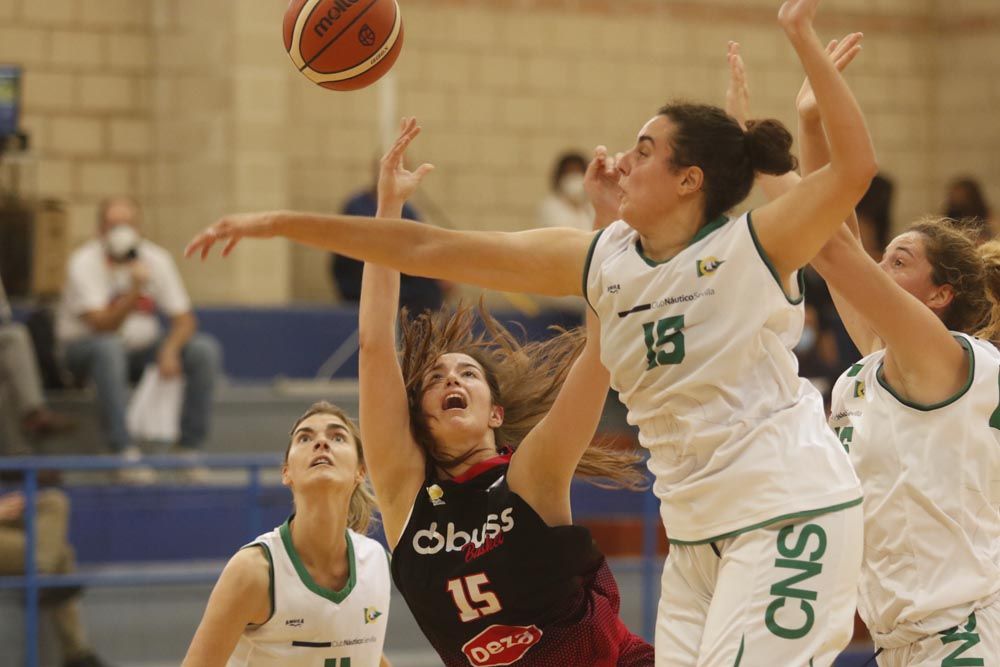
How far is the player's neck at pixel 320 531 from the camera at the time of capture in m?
3.96

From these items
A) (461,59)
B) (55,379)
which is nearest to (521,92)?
(461,59)

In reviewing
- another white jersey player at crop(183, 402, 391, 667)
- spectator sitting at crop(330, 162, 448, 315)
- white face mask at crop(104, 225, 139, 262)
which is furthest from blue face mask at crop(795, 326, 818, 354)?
another white jersey player at crop(183, 402, 391, 667)

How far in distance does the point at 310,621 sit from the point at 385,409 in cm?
64

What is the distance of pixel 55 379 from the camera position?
26.1ft

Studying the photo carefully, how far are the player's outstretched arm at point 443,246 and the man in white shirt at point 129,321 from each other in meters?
5.07

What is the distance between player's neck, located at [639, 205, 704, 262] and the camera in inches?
116

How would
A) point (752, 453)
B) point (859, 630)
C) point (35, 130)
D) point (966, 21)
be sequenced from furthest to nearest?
1. point (966, 21)
2. point (35, 130)
3. point (859, 630)
4. point (752, 453)

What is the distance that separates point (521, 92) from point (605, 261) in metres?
8.36

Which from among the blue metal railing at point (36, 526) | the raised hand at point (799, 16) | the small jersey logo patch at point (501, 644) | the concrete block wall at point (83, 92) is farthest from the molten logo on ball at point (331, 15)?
the concrete block wall at point (83, 92)

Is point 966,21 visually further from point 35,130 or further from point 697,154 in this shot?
point 697,154

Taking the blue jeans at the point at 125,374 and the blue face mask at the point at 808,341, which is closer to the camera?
the blue jeans at the point at 125,374

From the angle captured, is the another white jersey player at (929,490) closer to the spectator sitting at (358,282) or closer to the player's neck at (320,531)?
the player's neck at (320,531)

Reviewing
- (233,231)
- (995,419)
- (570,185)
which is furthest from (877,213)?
(233,231)

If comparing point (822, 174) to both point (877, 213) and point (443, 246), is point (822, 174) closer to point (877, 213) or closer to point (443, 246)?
point (443, 246)
